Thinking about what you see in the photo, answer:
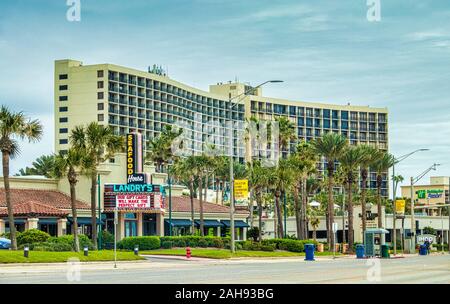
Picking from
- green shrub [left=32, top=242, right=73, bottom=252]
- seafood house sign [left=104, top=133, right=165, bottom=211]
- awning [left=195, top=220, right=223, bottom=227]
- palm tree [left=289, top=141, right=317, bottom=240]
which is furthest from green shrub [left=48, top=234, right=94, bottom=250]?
awning [left=195, top=220, right=223, bottom=227]

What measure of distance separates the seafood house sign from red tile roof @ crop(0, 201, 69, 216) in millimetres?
6007

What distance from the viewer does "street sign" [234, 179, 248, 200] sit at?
69875 mm

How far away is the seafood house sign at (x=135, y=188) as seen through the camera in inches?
3361

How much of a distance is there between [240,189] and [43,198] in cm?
2685

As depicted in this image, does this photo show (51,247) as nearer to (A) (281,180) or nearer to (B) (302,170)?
(A) (281,180)

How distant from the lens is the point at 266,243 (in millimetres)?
A: 84688

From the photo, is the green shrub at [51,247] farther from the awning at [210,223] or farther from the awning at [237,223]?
the awning at [237,223]

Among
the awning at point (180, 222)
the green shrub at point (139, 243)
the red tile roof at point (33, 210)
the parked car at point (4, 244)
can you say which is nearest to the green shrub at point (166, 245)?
the green shrub at point (139, 243)

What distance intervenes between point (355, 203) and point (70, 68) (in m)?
61.9

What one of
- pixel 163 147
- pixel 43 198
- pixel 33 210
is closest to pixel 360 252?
pixel 33 210

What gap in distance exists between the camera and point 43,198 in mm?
88438

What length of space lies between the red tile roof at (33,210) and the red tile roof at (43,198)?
4.21 feet

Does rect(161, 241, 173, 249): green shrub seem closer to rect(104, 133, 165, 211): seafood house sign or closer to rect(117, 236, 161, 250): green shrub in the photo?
rect(117, 236, 161, 250): green shrub
